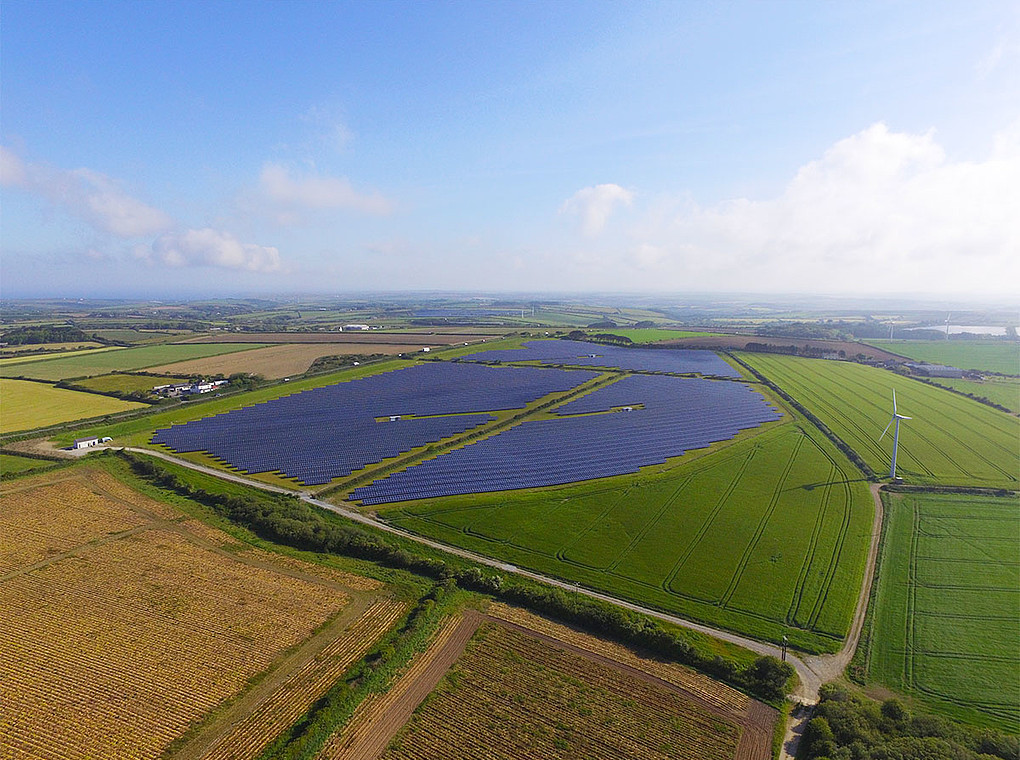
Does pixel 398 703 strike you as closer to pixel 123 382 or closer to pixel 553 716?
pixel 553 716

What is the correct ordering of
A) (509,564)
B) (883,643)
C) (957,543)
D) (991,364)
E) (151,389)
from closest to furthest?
(883,643), (509,564), (957,543), (151,389), (991,364)

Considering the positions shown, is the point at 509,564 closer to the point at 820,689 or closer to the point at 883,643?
the point at 820,689

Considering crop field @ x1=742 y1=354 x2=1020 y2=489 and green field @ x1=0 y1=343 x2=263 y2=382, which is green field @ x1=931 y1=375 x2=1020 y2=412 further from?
green field @ x1=0 y1=343 x2=263 y2=382

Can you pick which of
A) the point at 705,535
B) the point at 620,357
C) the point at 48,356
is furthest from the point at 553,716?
the point at 48,356

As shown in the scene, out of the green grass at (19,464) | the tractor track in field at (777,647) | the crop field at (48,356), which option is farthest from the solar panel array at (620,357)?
the crop field at (48,356)

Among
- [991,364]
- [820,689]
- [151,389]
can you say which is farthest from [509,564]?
Result: [991,364]

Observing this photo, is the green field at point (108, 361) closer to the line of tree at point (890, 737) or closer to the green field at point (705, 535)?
the green field at point (705, 535)
